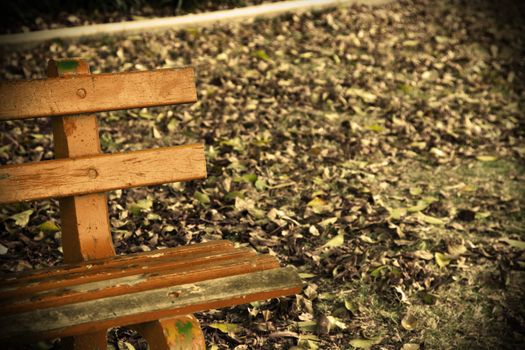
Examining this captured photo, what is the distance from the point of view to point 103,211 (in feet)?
8.94

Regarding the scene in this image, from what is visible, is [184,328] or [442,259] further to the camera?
[442,259]

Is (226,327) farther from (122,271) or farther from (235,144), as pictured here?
(235,144)

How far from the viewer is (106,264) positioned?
2.47m

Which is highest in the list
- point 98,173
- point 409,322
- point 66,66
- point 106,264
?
point 66,66

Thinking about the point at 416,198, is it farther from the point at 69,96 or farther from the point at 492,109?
the point at 69,96

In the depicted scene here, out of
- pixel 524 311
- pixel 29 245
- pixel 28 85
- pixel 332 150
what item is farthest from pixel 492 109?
pixel 28 85

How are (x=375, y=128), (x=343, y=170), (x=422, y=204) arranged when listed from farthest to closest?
1. (x=375, y=128)
2. (x=343, y=170)
3. (x=422, y=204)

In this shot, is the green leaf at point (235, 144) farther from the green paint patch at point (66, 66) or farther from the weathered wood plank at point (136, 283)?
the weathered wood plank at point (136, 283)

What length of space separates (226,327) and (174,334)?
3.77 ft

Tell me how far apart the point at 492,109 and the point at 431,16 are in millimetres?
2246

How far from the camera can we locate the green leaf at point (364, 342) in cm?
316

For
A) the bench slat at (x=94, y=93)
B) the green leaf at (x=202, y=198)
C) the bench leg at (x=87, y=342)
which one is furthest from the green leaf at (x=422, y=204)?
the bench leg at (x=87, y=342)

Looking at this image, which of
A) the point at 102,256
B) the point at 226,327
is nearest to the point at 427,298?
the point at 226,327

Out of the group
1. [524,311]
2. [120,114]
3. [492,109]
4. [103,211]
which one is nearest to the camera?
[103,211]
